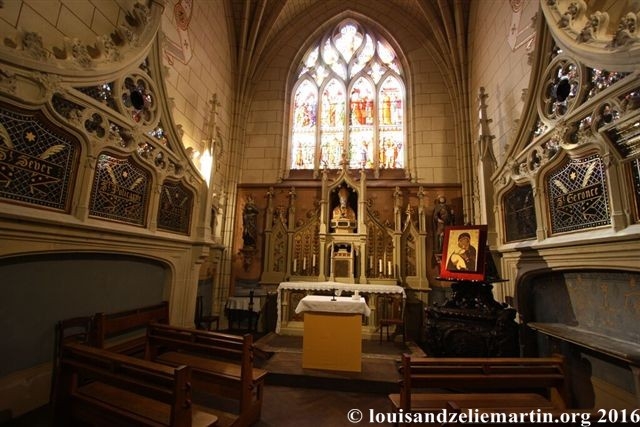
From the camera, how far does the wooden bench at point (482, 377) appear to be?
2.62 metres

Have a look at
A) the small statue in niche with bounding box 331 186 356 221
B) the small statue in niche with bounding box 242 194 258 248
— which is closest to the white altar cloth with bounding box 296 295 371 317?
the small statue in niche with bounding box 331 186 356 221

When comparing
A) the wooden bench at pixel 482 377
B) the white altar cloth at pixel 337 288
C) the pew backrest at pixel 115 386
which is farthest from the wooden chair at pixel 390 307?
the pew backrest at pixel 115 386

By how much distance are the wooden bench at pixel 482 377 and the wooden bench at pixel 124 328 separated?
3186 mm

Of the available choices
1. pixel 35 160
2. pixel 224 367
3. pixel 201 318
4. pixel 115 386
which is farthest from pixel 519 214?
pixel 35 160

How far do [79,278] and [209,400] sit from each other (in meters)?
2.17

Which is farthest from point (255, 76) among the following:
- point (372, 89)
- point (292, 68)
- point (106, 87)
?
point (106, 87)

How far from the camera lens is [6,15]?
9.60 ft

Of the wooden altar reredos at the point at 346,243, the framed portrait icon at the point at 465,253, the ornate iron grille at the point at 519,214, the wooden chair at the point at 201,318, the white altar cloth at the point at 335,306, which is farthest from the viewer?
the wooden altar reredos at the point at 346,243

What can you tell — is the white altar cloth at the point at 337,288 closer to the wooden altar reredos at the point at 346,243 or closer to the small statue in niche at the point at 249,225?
the wooden altar reredos at the point at 346,243

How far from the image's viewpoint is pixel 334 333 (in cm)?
430

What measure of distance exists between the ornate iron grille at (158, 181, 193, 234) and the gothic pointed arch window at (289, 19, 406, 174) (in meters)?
3.91

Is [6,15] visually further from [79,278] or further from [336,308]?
[336,308]

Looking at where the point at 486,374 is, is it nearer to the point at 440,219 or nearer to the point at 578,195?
the point at 578,195

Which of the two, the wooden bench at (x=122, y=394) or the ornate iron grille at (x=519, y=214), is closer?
the wooden bench at (x=122, y=394)
